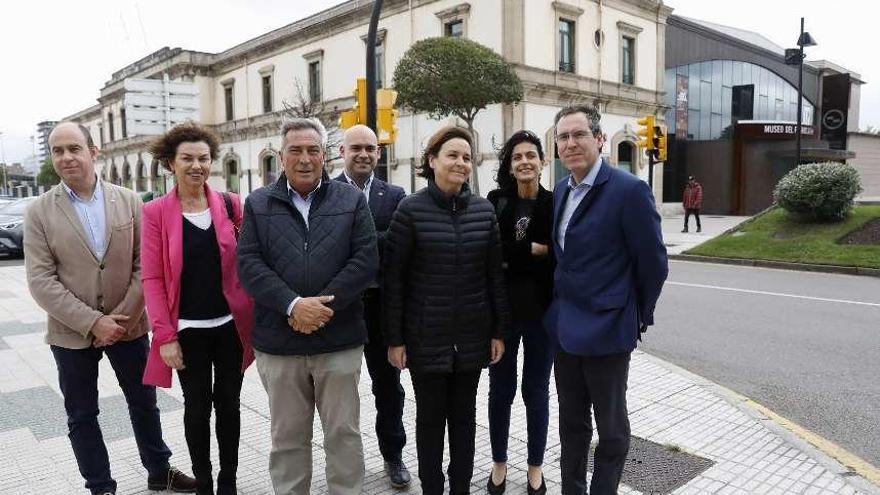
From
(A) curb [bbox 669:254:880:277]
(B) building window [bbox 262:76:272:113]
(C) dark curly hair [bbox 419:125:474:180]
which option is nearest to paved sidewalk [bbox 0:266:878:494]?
(C) dark curly hair [bbox 419:125:474:180]

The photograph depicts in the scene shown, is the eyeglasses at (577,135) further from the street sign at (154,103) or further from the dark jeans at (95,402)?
the street sign at (154,103)

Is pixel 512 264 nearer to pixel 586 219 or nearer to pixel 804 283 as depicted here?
pixel 586 219

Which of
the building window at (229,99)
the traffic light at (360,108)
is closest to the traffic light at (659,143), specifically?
the traffic light at (360,108)

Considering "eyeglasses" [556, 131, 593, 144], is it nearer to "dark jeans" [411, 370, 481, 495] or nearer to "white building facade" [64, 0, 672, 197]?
"dark jeans" [411, 370, 481, 495]

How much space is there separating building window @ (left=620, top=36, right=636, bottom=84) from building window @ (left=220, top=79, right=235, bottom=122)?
24.4m

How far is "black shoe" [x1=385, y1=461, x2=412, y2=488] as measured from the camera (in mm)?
A: 3516

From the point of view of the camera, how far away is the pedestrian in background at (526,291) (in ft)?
11.2

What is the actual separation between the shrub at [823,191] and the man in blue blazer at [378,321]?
49.5ft

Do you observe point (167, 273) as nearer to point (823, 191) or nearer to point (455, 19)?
point (823, 191)

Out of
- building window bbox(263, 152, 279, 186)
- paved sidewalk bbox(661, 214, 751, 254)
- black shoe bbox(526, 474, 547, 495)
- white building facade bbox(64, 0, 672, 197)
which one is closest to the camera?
black shoe bbox(526, 474, 547, 495)

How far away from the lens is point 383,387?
370cm

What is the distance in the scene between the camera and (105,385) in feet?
17.5

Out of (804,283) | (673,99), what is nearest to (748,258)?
(804,283)

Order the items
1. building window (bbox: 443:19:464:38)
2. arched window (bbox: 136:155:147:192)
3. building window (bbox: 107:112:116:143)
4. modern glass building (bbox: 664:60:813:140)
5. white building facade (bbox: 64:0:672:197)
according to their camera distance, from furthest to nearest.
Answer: building window (bbox: 107:112:116:143) → arched window (bbox: 136:155:147:192) → modern glass building (bbox: 664:60:813:140) → building window (bbox: 443:19:464:38) → white building facade (bbox: 64:0:672:197)
